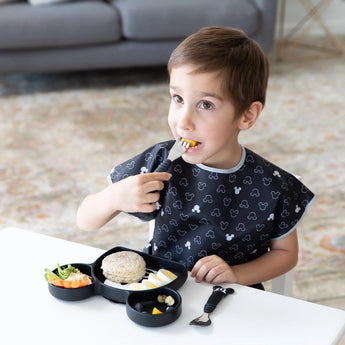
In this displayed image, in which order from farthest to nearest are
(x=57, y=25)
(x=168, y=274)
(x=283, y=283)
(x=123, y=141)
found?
(x=57, y=25)
(x=123, y=141)
(x=283, y=283)
(x=168, y=274)

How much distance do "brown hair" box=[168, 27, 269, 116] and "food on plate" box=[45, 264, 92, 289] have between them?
1.28ft

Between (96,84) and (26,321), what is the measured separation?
2.92 meters

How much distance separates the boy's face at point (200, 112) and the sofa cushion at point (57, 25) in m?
2.47

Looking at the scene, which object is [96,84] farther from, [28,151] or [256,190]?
[256,190]

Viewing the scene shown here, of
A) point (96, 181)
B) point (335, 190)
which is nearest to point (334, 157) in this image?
point (335, 190)

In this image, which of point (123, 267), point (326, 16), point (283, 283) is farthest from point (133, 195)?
point (326, 16)

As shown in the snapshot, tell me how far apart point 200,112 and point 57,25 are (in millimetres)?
2515

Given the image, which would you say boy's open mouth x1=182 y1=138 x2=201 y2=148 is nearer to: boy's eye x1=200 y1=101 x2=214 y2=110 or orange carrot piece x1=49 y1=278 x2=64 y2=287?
boy's eye x1=200 y1=101 x2=214 y2=110

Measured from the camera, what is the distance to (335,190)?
2.50m

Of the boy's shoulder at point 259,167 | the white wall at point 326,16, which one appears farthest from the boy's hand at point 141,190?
the white wall at point 326,16

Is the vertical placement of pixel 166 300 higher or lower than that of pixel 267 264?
higher

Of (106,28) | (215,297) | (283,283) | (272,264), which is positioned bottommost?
(106,28)

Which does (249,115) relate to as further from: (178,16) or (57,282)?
(178,16)

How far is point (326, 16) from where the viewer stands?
16.0 ft
